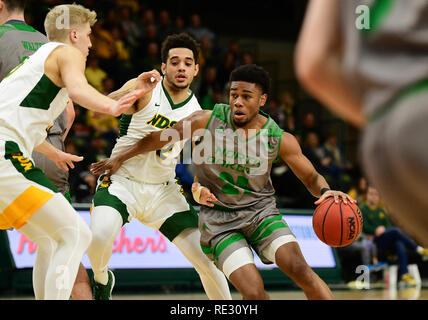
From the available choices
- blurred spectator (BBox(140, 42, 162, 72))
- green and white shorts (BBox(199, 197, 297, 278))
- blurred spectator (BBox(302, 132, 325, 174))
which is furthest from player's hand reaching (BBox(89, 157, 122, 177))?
blurred spectator (BBox(302, 132, 325, 174))

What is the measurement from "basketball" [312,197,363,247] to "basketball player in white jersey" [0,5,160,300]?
146cm

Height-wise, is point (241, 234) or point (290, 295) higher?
point (241, 234)

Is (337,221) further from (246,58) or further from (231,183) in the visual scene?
(246,58)

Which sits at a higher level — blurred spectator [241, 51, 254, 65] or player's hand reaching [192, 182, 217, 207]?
player's hand reaching [192, 182, 217, 207]

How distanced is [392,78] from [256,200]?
3.26 m

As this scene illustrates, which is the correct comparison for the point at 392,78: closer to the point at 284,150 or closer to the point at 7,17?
the point at 284,150

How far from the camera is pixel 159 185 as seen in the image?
4766 millimetres

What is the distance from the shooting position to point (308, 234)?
9.24m

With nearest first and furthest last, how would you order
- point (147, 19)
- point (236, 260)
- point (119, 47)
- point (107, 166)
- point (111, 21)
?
point (236, 260)
point (107, 166)
point (119, 47)
point (111, 21)
point (147, 19)

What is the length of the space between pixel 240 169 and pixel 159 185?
2.42 ft

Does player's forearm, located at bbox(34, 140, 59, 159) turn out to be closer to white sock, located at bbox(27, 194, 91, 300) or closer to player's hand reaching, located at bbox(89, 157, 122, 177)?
player's hand reaching, located at bbox(89, 157, 122, 177)

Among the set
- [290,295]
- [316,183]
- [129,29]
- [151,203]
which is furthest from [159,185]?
[129,29]

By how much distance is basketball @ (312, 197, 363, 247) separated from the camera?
4129 mm
